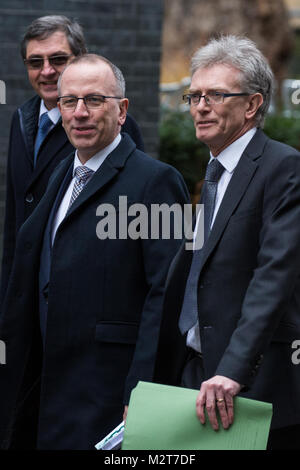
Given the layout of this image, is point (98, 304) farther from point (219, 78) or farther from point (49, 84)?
point (49, 84)

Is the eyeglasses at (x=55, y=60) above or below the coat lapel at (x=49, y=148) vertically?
above

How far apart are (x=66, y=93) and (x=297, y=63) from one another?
26.8 metres

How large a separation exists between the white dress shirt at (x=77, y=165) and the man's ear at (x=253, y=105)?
0.70 meters

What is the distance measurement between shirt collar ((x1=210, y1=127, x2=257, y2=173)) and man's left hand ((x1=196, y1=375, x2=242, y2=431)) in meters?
0.80

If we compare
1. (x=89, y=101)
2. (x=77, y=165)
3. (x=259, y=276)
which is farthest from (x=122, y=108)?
(x=259, y=276)

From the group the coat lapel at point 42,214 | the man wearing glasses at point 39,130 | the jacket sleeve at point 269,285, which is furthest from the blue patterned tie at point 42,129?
the jacket sleeve at point 269,285

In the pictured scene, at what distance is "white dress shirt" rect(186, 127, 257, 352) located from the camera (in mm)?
3457

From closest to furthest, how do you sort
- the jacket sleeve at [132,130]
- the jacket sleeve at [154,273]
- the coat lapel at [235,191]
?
1. the coat lapel at [235,191]
2. the jacket sleeve at [154,273]
3. the jacket sleeve at [132,130]

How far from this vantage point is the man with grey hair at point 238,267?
3131 millimetres

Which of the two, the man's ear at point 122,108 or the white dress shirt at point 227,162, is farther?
the man's ear at point 122,108

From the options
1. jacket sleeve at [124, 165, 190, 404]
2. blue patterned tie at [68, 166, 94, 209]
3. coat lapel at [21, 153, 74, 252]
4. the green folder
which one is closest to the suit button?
coat lapel at [21, 153, 74, 252]

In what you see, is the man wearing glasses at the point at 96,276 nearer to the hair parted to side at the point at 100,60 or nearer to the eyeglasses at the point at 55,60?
the hair parted to side at the point at 100,60

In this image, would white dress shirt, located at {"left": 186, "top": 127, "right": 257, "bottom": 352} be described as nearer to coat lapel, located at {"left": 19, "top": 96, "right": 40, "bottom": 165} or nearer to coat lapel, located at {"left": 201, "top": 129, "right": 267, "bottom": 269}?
coat lapel, located at {"left": 201, "top": 129, "right": 267, "bottom": 269}

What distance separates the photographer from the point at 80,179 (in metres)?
3.96
